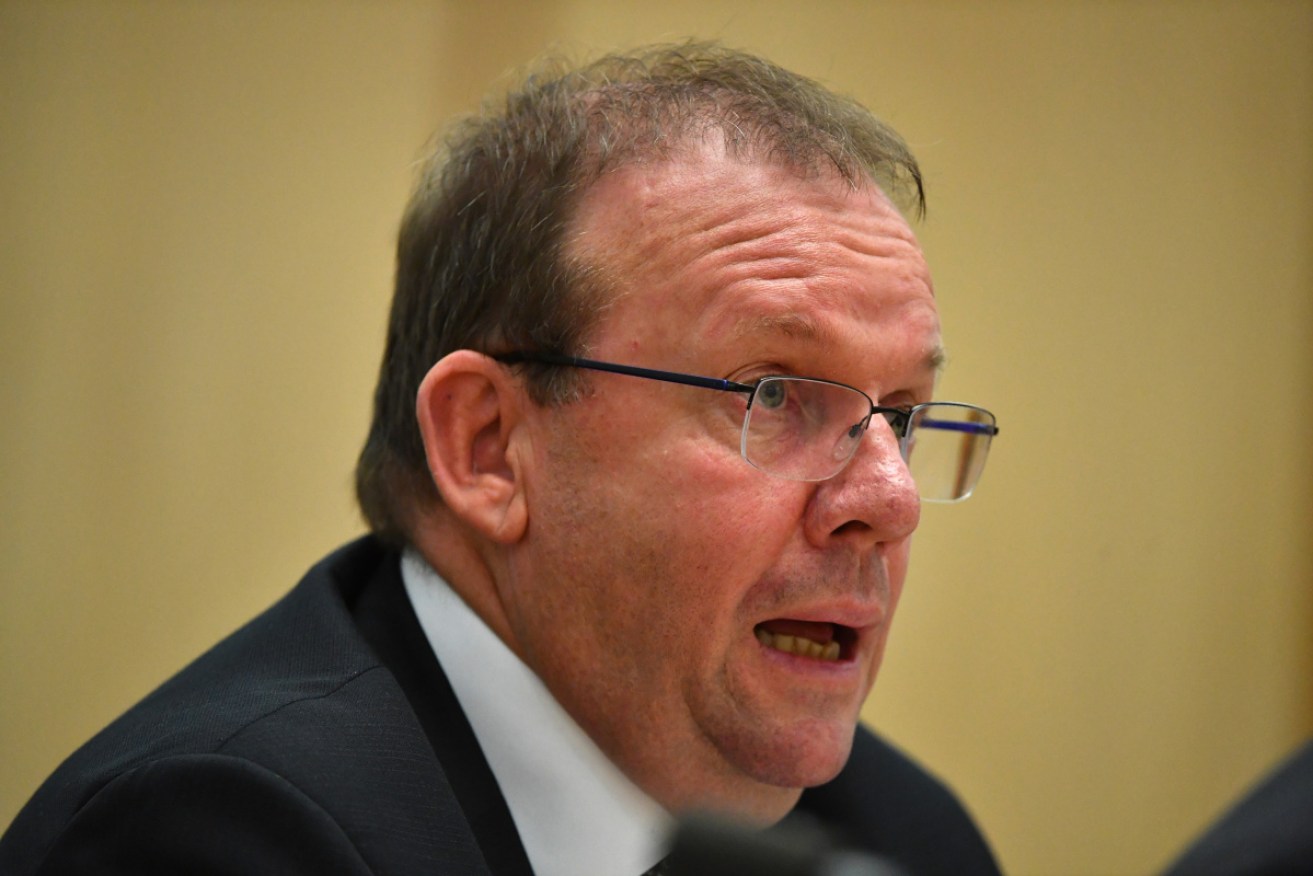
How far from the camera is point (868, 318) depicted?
1675mm

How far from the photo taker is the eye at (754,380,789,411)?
162 cm

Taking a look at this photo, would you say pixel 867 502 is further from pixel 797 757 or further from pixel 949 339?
pixel 949 339

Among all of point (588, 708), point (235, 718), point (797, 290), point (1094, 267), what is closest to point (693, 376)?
point (797, 290)

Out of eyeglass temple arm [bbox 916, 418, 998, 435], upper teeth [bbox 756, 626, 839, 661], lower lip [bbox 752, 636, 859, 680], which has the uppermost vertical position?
eyeglass temple arm [bbox 916, 418, 998, 435]

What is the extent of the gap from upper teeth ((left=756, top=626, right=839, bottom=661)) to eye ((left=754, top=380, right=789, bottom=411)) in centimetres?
30

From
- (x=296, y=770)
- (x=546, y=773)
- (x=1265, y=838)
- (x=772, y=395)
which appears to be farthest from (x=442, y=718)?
(x=1265, y=838)

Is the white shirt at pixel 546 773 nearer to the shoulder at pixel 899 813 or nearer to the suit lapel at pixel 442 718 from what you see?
the suit lapel at pixel 442 718

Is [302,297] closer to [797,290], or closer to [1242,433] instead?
[797,290]

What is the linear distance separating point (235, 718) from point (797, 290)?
2.84 ft

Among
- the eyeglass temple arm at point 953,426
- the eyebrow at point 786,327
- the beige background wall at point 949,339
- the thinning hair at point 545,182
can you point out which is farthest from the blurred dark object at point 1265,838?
the beige background wall at point 949,339

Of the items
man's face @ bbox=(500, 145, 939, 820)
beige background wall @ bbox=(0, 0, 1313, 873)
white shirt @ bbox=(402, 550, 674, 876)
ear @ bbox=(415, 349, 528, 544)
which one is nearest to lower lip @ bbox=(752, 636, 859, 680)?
man's face @ bbox=(500, 145, 939, 820)

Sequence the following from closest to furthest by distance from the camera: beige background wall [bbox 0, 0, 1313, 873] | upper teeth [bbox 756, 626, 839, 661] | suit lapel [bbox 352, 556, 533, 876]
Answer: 1. suit lapel [bbox 352, 556, 533, 876]
2. upper teeth [bbox 756, 626, 839, 661]
3. beige background wall [bbox 0, 0, 1313, 873]

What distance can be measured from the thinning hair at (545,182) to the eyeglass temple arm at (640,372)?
0.02 metres

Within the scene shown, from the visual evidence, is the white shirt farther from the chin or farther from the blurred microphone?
the blurred microphone
